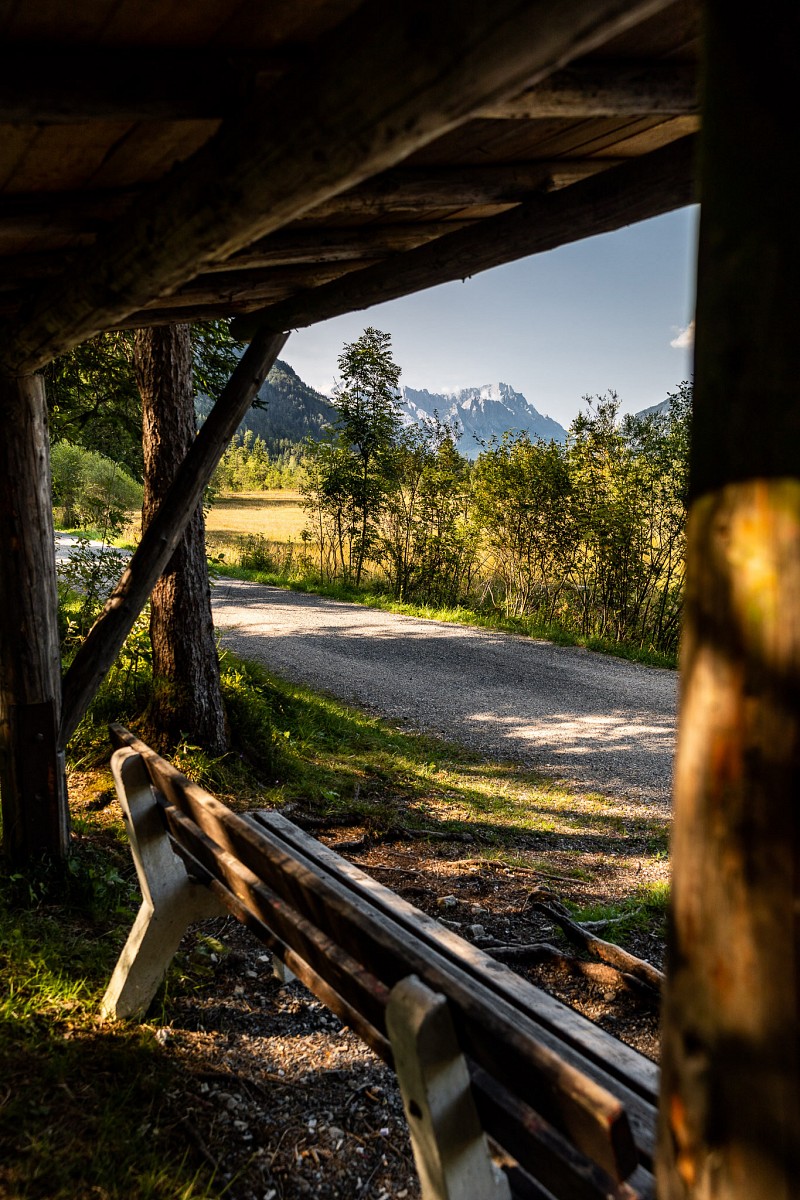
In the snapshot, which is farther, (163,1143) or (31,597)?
(31,597)

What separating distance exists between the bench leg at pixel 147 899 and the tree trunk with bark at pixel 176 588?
280cm

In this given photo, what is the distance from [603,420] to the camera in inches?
558

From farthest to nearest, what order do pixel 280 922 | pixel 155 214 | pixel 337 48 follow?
pixel 280 922 → pixel 155 214 → pixel 337 48

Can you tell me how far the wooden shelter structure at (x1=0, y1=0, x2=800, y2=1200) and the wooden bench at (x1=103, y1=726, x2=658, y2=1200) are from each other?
39 centimetres

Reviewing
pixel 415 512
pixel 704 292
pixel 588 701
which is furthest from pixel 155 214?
pixel 415 512

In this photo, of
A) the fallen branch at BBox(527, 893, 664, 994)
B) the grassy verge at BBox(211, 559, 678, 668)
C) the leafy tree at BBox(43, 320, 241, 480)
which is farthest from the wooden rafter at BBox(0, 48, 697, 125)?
the grassy verge at BBox(211, 559, 678, 668)

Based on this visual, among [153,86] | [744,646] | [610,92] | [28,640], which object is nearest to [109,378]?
[28,640]

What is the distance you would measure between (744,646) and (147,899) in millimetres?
2732

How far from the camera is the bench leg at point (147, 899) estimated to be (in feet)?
9.96

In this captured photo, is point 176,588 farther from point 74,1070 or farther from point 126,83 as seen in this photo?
point 126,83

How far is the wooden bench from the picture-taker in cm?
143

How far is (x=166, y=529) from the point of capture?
14.2 ft

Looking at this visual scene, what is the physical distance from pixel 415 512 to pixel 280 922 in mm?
15328

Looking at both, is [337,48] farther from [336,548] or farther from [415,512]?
[336,548]
